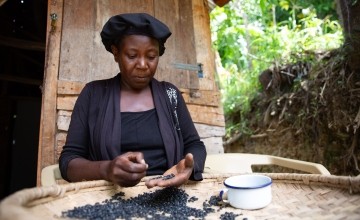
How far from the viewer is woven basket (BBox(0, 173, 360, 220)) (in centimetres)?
84

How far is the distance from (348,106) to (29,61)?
13.6 ft

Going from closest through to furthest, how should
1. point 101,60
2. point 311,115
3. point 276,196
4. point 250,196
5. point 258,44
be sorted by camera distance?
point 250,196 → point 276,196 → point 101,60 → point 311,115 → point 258,44

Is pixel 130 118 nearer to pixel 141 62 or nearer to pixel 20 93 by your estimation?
pixel 141 62

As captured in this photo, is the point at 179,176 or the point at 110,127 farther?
the point at 110,127

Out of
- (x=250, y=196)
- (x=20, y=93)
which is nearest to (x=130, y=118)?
(x=250, y=196)

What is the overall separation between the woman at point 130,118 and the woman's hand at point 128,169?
22 cm

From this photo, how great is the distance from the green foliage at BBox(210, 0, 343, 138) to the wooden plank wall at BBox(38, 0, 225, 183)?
3.75 feet

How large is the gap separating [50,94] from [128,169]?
112 centimetres

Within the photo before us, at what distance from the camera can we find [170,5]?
2.46 m

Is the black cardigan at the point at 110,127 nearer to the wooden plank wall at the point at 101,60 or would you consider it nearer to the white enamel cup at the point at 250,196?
the white enamel cup at the point at 250,196

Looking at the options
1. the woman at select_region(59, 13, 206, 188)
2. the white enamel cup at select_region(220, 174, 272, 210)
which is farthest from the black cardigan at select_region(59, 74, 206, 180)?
the white enamel cup at select_region(220, 174, 272, 210)

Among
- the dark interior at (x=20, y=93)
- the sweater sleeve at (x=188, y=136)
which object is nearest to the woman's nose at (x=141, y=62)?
the sweater sleeve at (x=188, y=136)

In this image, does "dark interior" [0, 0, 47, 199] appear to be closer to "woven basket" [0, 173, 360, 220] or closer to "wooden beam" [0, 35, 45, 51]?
"wooden beam" [0, 35, 45, 51]

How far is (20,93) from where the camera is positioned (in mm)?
4578
